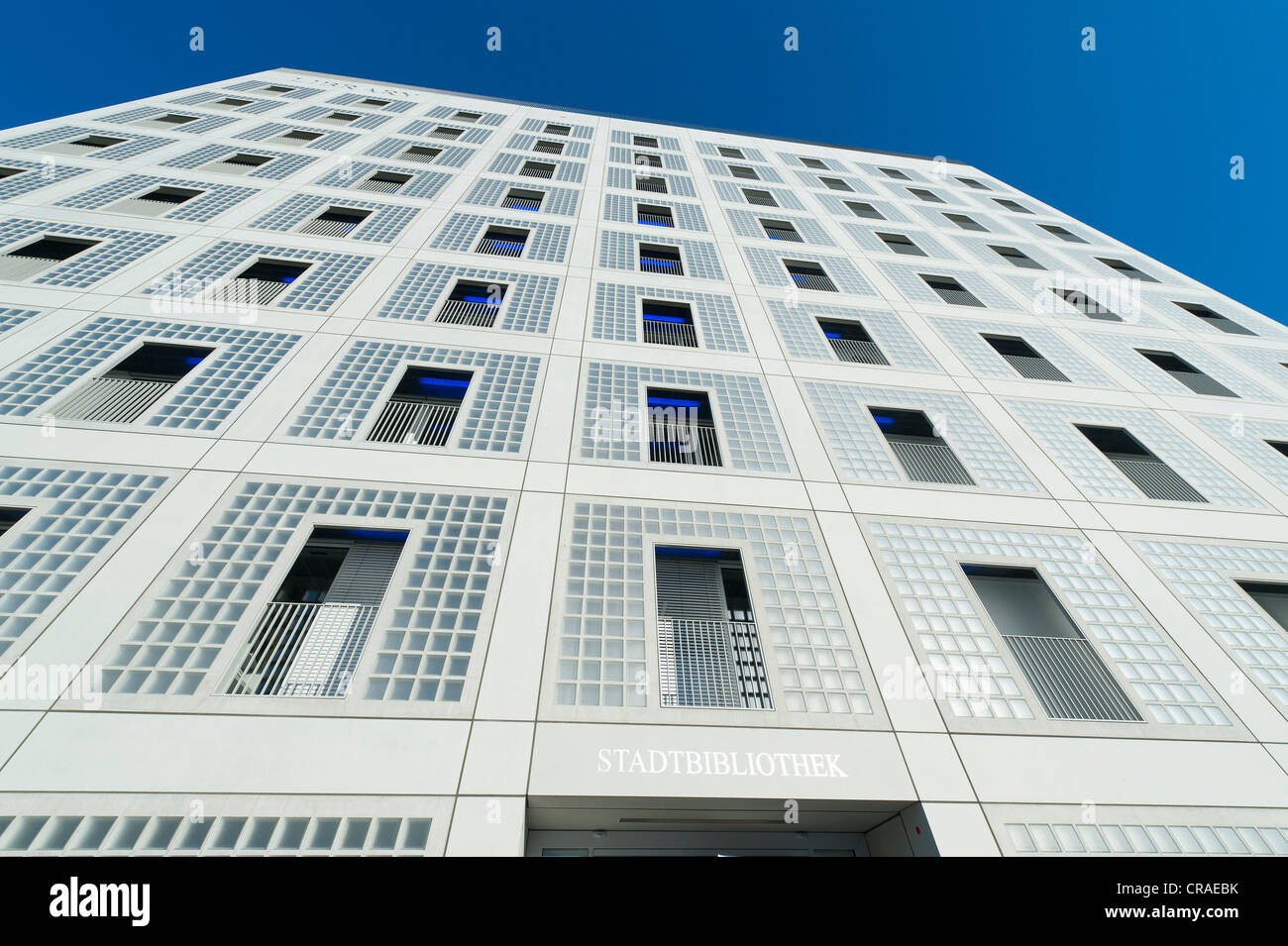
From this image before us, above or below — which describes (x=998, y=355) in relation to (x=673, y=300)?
below

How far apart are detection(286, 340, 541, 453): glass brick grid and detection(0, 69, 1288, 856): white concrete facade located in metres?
0.06

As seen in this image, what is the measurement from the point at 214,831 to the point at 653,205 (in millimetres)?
15885

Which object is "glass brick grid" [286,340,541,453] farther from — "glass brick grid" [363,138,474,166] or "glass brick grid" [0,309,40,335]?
"glass brick grid" [363,138,474,166]

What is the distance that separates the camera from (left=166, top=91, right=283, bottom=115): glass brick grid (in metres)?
17.5

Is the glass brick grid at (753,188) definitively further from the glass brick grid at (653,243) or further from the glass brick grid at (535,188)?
the glass brick grid at (535,188)

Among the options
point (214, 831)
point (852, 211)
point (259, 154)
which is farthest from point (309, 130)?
point (214, 831)

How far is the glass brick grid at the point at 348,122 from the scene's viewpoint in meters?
17.9

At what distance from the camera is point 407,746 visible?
4191mm

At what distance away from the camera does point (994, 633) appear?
5.74 meters

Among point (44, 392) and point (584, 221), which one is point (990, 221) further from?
point (44, 392)

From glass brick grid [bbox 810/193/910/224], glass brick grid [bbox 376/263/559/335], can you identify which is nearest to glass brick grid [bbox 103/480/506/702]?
glass brick grid [bbox 376/263/559/335]

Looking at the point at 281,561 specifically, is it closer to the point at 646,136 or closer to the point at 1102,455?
the point at 1102,455

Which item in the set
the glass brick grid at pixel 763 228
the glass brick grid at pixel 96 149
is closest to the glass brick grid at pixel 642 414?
the glass brick grid at pixel 763 228

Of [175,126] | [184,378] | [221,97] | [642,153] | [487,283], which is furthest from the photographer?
[642,153]
